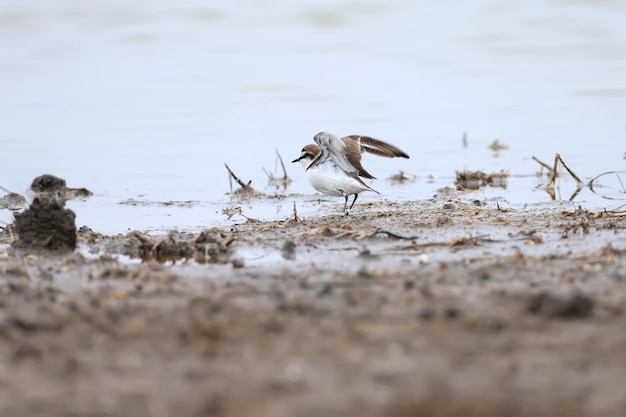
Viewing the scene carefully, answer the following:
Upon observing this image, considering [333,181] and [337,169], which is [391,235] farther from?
[337,169]

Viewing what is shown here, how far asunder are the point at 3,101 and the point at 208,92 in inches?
162

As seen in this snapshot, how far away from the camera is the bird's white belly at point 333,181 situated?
10820 mm

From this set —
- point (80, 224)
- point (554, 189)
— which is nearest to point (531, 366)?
point (80, 224)

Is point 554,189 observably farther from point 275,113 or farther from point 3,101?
point 3,101

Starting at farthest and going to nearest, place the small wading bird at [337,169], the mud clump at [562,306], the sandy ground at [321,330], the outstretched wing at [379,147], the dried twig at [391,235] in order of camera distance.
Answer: the outstretched wing at [379,147], the small wading bird at [337,169], the dried twig at [391,235], the mud clump at [562,306], the sandy ground at [321,330]

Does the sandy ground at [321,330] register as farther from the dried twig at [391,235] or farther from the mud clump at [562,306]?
the dried twig at [391,235]

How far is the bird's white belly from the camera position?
10820mm

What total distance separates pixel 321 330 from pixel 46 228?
3678mm

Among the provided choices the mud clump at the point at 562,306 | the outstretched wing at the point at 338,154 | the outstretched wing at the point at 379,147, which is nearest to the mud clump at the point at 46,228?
the outstretched wing at the point at 338,154

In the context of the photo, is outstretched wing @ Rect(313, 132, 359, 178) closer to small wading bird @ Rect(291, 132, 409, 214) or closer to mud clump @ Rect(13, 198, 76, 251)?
small wading bird @ Rect(291, 132, 409, 214)

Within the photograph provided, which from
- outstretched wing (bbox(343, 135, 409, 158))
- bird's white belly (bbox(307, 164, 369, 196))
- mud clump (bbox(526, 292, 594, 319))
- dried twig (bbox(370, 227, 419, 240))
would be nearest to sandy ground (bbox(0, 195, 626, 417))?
mud clump (bbox(526, 292, 594, 319))

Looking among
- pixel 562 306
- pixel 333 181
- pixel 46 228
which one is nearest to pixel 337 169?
pixel 333 181

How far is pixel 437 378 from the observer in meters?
4.38

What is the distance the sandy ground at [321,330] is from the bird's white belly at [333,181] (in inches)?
114
